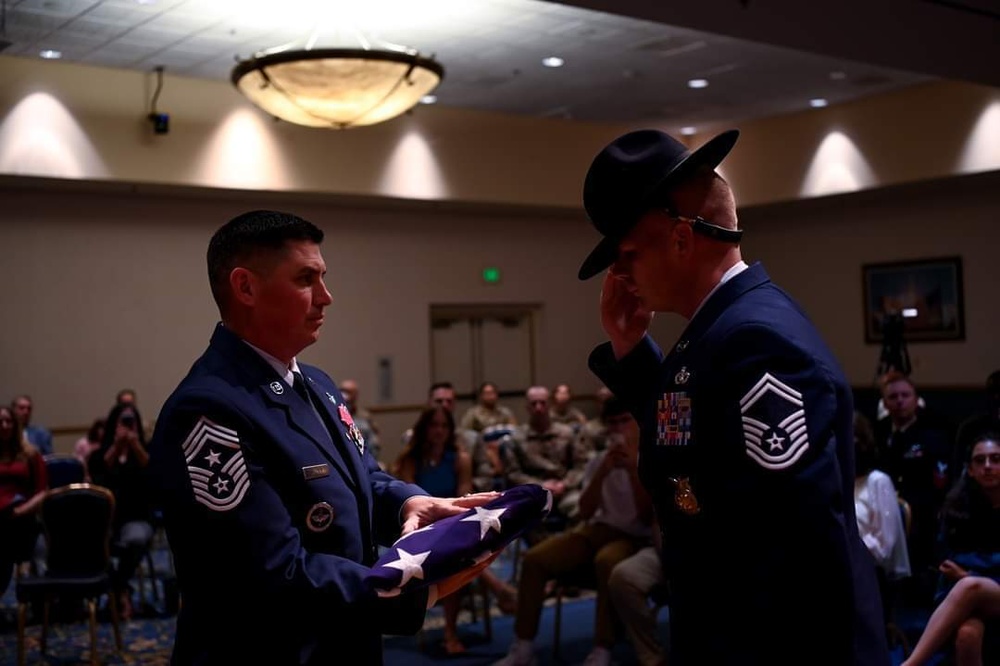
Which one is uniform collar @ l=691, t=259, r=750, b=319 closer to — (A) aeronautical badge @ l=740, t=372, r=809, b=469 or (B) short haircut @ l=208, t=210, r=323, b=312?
(A) aeronautical badge @ l=740, t=372, r=809, b=469

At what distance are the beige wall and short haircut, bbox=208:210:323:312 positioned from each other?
9206 millimetres

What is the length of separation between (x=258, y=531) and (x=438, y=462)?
522cm

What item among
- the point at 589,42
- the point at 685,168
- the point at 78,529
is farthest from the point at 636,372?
the point at 589,42

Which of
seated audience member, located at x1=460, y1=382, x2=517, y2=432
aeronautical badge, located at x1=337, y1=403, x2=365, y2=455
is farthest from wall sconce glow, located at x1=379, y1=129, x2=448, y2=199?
aeronautical badge, located at x1=337, y1=403, x2=365, y2=455

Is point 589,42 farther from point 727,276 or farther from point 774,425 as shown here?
point 774,425

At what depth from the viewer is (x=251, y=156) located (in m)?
11.0

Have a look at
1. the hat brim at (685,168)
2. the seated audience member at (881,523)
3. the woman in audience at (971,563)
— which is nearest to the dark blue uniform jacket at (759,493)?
the hat brim at (685,168)

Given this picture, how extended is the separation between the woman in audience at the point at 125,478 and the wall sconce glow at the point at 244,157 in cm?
330

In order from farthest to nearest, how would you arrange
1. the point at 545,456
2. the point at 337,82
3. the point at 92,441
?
the point at 92,441 < the point at 545,456 < the point at 337,82

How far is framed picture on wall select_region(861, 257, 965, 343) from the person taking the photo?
12.1 metres

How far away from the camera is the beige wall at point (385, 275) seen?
10.7 m

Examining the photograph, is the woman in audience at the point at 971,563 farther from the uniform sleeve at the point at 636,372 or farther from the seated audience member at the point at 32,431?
the seated audience member at the point at 32,431

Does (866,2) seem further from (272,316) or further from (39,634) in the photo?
(39,634)

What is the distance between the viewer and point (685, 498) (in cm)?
165
